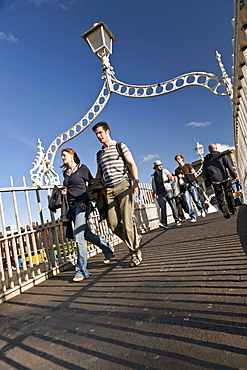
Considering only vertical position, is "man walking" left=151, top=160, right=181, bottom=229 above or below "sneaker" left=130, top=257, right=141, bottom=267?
above

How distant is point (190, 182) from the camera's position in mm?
8406

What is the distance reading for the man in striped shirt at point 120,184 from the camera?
12.7 ft

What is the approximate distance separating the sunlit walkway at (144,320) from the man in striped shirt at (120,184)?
0.60 meters

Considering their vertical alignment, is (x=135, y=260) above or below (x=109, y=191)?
below

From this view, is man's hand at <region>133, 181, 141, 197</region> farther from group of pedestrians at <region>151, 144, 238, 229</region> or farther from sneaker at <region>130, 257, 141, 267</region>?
group of pedestrians at <region>151, 144, 238, 229</region>

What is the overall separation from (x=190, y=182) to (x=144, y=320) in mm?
6896

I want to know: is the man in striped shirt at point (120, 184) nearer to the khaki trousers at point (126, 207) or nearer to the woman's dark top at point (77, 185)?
the khaki trousers at point (126, 207)

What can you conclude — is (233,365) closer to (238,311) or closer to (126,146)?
(238,311)

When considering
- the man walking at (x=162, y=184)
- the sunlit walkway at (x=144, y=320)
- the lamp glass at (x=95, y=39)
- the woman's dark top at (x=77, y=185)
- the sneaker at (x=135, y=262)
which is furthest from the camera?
the lamp glass at (x=95, y=39)

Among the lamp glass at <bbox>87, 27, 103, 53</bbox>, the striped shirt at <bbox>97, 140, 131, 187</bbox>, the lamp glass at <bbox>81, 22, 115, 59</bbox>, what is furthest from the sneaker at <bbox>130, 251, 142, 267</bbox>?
the lamp glass at <bbox>87, 27, 103, 53</bbox>

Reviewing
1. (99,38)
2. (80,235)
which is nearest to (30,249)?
(80,235)

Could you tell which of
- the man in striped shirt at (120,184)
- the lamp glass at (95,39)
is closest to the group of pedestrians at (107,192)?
the man in striped shirt at (120,184)

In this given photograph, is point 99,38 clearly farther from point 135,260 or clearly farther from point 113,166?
point 135,260

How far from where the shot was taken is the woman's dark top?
13.8 ft
